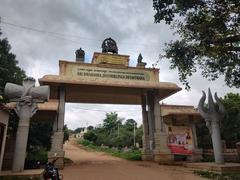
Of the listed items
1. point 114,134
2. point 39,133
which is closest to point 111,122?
point 114,134

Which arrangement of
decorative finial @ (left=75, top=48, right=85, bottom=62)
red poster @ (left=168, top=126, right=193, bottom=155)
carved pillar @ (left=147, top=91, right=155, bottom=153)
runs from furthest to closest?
carved pillar @ (left=147, top=91, right=155, bottom=153)
decorative finial @ (left=75, top=48, right=85, bottom=62)
red poster @ (left=168, top=126, right=193, bottom=155)

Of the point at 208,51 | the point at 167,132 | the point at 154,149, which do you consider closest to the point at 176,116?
the point at 167,132

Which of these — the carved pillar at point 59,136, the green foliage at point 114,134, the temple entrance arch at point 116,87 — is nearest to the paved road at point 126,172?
the carved pillar at point 59,136

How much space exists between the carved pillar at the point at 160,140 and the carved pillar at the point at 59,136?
6812mm

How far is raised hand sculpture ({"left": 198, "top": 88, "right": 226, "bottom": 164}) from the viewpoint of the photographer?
1471cm

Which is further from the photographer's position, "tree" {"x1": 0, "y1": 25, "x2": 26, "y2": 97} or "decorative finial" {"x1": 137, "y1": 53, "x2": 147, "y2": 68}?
"decorative finial" {"x1": 137, "y1": 53, "x2": 147, "y2": 68}

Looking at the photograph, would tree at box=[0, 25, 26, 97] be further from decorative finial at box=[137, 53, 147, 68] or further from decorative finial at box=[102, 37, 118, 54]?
decorative finial at box=[137, 53, 147, 68]

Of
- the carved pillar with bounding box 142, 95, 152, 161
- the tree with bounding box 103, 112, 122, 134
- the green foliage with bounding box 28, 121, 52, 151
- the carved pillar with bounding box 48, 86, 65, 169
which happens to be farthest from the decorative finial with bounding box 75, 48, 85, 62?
the tree with bounding box 103, 112, 122, 134

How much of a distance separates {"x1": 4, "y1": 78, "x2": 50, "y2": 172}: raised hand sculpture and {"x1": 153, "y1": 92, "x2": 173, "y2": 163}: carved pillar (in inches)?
373

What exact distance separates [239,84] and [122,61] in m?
10.6

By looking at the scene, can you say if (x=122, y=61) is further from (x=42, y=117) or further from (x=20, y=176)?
(x=20, y=176)

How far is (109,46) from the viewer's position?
70.7 ft

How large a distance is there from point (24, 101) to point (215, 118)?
10621 millimetres

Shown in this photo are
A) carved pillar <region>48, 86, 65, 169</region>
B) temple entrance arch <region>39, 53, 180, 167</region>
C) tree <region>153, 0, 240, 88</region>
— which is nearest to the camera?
tree <region>153, 0, 240, 88</region>
